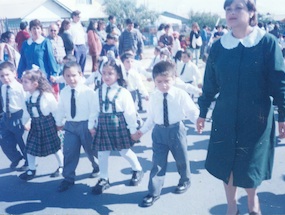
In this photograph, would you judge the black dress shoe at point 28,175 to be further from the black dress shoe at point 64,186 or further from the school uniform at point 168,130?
the school uniform at point 168,130

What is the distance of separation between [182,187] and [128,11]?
119 ft

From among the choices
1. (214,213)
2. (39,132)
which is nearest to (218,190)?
(214,213)

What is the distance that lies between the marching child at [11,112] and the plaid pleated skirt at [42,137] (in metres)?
0.39

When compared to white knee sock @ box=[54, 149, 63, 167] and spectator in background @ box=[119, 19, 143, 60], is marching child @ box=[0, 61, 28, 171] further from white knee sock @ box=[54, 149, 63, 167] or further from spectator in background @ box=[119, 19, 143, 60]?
spectator in background @ box=[119, 19, 143, 60]

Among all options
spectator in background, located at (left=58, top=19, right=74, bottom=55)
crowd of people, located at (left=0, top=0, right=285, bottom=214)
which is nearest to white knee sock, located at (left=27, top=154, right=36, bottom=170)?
crowd of people, located at (left=0, top=0, right=285, bottom=214)

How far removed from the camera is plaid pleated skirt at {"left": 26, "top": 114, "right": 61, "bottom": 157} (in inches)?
161

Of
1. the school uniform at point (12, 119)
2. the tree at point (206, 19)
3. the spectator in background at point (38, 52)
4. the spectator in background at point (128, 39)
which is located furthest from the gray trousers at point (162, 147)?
the tree at point (206, 19)

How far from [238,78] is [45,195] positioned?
265 centimetres

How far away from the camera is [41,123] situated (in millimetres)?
4066

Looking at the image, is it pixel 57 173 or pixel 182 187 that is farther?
Answer: pixel 57 173

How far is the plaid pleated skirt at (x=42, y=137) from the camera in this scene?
4.08 metres

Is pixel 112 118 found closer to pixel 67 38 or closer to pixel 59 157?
pixel 59 157

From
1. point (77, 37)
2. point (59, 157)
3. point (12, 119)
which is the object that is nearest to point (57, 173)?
point (59, 157)

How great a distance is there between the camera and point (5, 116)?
4422 millimetres
